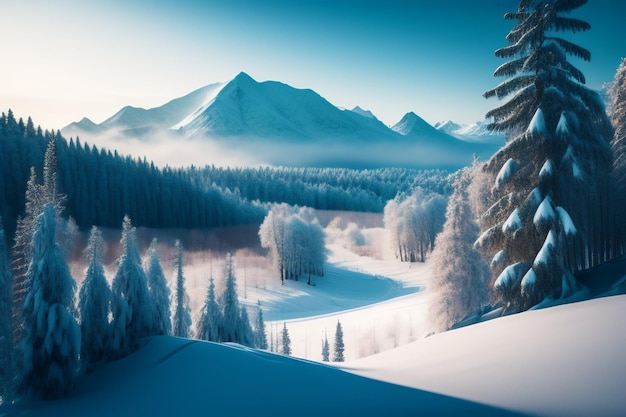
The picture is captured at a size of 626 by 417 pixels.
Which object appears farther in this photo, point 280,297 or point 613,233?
point 280,297

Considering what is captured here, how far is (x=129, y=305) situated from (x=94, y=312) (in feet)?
3.26

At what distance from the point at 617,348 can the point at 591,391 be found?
136 cm

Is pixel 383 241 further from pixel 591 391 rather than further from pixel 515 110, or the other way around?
pixel 591 391

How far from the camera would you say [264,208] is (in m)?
142

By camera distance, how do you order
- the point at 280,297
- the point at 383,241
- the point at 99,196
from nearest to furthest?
the point at 280,297
the point at 99,196
the point at 383,241

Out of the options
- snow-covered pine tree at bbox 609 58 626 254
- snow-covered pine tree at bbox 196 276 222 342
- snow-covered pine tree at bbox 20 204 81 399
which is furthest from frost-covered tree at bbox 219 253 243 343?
snow-covered pine tree at bbox 609 58 626 254

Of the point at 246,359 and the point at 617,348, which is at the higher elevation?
the point at 617,348

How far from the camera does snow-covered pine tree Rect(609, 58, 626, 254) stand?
47.1ft

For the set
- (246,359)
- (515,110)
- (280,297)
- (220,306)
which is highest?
(515,110)

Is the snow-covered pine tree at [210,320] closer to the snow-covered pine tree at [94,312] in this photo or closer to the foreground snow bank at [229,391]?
the snow-covered pine tree at [94,312]

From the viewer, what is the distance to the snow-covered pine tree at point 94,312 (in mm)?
11062

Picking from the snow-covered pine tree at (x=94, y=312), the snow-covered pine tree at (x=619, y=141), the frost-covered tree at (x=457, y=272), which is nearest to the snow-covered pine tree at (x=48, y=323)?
the snow-covered pine tree at (x=94, y=312)

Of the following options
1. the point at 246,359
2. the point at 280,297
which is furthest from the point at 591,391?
the point at 280,297

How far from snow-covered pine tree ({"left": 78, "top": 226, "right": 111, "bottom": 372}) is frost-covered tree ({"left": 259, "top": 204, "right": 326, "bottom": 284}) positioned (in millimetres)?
67294
